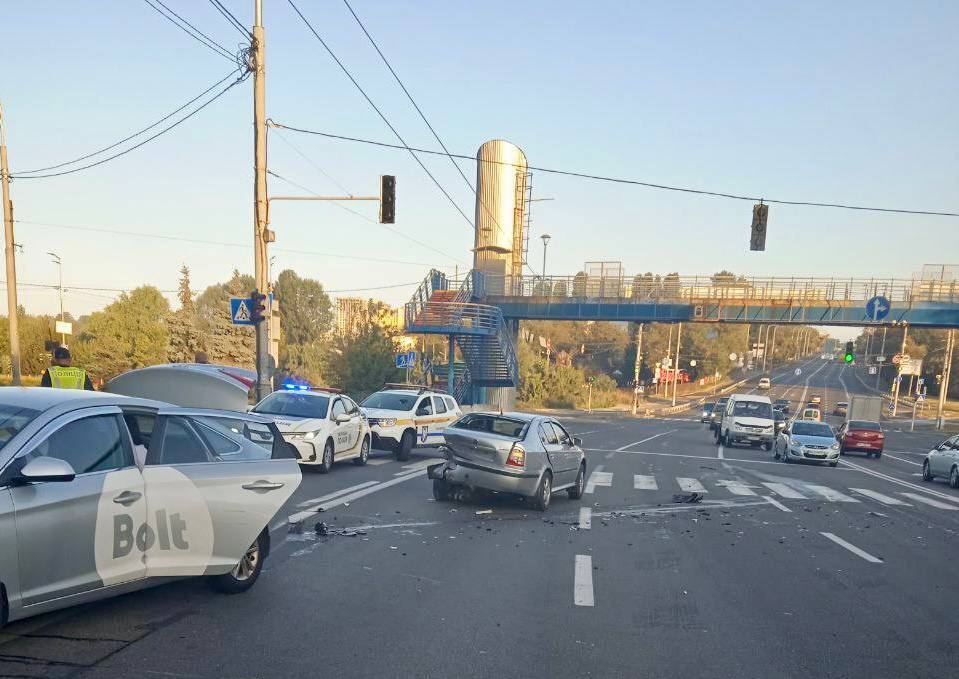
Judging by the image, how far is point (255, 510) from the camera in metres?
6.45

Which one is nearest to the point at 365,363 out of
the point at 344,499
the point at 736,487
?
the point at 736,487

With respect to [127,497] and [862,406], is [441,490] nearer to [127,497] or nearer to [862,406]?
[127,497]

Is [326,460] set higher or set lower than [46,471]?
lower

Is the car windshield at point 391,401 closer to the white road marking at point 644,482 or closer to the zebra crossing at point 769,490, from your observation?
the zebra crossing at point 769,490

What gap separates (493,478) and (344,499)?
8.18ft

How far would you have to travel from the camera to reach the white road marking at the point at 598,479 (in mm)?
16189

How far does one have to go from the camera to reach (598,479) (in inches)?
704

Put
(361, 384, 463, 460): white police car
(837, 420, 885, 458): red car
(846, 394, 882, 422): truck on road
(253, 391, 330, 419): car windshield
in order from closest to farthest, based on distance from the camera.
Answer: (253, 391, 330, 419): car windshield → (361, 384, 463, 460): white police car → (837, 420, 885, 458): red car → (846, 394, 882, 422): truck on road

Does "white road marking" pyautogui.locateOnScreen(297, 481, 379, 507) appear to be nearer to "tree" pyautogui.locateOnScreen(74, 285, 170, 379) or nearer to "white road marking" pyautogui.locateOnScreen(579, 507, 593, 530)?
"white road marking" pyautogui.locateOnScreen(579, 507, 593, 530)

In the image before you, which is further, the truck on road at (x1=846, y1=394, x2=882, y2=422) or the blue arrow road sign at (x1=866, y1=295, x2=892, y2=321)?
the truck on road at (x1=846, y1=394, x2=882, y2=422)

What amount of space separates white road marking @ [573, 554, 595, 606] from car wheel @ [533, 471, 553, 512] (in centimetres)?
293

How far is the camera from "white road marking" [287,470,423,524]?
10.4m

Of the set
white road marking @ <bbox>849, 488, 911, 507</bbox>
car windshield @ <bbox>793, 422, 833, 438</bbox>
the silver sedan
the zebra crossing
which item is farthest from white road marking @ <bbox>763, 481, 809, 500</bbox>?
the silver sedan

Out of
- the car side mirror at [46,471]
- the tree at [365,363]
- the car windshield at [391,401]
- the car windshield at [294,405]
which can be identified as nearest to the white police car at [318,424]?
the car windshield at [294,405]
